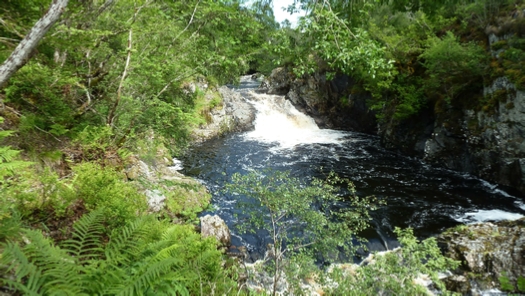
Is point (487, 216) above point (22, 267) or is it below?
below

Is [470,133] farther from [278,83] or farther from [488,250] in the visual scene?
[278,83]

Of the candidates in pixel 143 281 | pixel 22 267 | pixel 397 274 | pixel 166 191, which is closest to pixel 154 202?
pixel 166 191

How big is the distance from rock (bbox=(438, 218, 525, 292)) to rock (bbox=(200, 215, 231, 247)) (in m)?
5.90

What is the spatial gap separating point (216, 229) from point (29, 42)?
668cm

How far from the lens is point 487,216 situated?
9.57 metres

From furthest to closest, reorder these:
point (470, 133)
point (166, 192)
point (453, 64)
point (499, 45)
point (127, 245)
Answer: point (453, 64) → point (470, 133) → point (499, 45) → point (166, 192) → point (127, 245)

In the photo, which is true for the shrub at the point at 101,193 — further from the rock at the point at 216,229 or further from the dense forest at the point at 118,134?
the rock at the point at 216,229

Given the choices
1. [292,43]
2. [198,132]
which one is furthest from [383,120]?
[292,43]

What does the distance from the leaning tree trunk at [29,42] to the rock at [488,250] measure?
Result: 28.7 feet

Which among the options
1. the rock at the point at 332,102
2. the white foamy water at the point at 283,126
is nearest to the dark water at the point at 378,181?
the white foamy water at the point at 283,126

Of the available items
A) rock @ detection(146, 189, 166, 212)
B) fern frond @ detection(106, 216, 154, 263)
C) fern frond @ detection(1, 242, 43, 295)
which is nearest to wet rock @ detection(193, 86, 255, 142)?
rock @ detection(146, 189, 166, 212)

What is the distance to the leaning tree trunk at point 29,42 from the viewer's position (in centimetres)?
255

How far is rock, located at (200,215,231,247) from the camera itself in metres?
8.00

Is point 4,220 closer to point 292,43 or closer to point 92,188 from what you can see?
point 92,188
